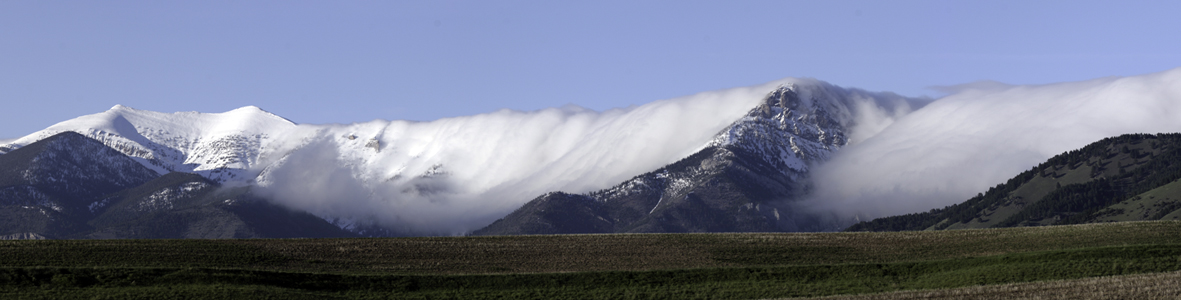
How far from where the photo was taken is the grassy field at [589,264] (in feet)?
299

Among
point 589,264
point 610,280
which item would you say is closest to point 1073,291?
point 610,280

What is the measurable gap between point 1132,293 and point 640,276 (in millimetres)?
43126

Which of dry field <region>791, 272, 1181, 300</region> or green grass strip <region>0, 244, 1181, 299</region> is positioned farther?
green grass strip <region>0, 244, 1181, 299</region>

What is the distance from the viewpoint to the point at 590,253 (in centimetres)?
11675

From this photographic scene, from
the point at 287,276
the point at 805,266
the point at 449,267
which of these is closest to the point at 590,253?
the point at 449,267

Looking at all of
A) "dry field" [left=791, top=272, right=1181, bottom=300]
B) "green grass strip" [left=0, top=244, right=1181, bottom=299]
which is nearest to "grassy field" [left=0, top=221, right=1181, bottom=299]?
"green grass strip" [left=0, top=244, right=1181, bottom=299]

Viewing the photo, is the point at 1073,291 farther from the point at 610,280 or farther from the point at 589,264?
the point at 589,264

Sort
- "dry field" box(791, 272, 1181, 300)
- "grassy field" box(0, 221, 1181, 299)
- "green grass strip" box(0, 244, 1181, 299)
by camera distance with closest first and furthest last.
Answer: "dry field" box(791, 272, 1181, 300), "green grass strip" box(0, 244, 1181, 299), "grassy field" box(0, 221, 1181, 299)

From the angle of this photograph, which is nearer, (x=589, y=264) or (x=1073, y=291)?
(x=1073, y=291)

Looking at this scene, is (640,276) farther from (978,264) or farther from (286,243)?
(286,243)

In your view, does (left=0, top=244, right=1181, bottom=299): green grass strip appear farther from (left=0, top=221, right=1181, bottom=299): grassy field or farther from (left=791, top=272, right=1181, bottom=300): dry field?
(left=791, top=272, right=1181, bottom=300): dry field

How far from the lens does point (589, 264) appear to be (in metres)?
109

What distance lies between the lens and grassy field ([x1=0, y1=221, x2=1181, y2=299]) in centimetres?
9100

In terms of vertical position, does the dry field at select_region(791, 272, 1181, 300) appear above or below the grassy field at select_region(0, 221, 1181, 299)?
below
